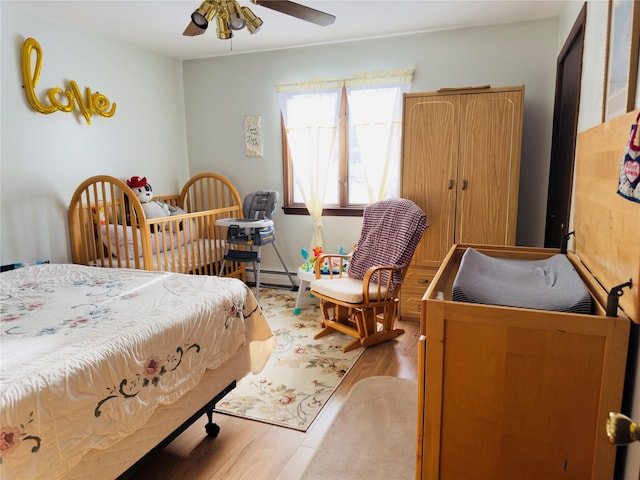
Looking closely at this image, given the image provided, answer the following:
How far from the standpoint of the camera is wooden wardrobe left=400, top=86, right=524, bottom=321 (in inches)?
126

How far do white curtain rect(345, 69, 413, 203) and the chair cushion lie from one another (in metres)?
1.11

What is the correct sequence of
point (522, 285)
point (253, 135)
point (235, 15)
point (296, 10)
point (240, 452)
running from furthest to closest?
point (253, 135)
point (296, 10)
point (235, 15)
point (240, 452)
point (522, 285)

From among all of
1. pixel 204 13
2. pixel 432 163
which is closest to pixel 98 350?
pixel 204 13

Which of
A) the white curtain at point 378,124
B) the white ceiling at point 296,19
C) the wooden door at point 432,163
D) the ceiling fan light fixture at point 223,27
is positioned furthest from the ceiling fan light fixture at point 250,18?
the white curtain at point 378,124

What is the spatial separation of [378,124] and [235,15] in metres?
2.04

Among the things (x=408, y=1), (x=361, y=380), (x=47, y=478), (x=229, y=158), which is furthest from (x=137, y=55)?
(x=47, y=478)

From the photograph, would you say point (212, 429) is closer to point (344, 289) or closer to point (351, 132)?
point (344, 289)

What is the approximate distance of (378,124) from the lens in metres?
3.96

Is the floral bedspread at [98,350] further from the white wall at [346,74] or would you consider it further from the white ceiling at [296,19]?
the white wall at [346,74]

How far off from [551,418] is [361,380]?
1569 millimetres

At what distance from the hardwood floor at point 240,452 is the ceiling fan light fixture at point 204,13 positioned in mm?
1988

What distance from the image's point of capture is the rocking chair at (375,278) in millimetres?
3008

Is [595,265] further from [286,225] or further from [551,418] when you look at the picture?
[286,225]

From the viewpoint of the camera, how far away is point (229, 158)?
4.66 meters
